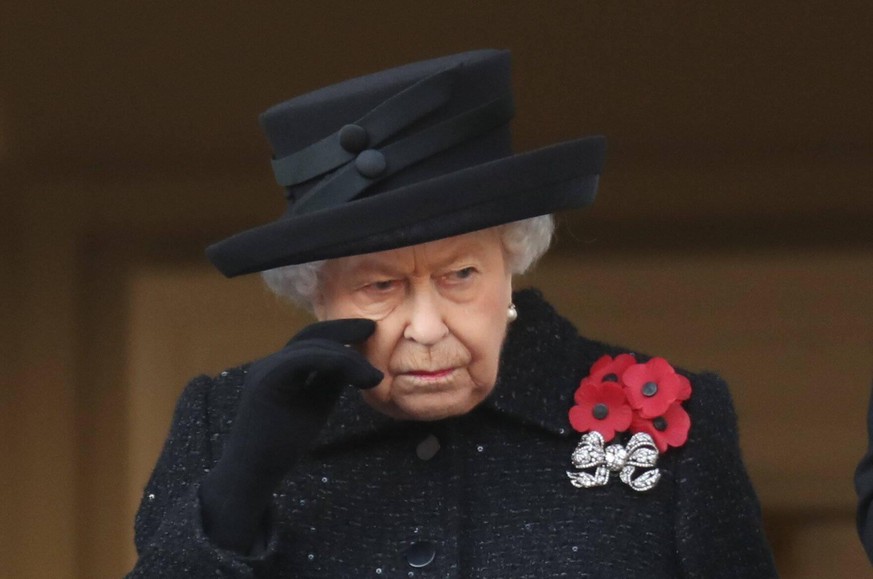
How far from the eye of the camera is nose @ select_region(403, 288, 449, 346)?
9.12 feet

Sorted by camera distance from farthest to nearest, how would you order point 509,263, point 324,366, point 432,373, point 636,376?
point 636,376
point 509,263
point 432,373
point 324,366

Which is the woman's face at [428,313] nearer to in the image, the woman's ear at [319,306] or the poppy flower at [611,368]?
the woman's ear at [319,306]

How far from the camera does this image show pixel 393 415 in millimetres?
2936

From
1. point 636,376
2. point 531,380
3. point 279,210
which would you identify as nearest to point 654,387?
point 636,376

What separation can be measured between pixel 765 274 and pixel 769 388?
25cm

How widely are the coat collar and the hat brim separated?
0.35m

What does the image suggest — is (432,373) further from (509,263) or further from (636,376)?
(636,376)

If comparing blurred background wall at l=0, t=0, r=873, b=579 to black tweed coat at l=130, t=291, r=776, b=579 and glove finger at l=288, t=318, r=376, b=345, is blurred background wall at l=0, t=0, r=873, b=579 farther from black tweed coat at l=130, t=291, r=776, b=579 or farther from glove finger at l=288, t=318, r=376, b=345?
glove finger at l=288, t=318, r=376, b=345

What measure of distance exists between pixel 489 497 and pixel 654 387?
289mm

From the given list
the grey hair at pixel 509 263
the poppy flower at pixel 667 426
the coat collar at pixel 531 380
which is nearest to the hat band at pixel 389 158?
the grey hair at pixel 509 263

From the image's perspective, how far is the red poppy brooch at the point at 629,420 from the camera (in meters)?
2.96

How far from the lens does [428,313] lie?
2789mm

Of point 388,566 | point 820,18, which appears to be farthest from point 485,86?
point 820,18

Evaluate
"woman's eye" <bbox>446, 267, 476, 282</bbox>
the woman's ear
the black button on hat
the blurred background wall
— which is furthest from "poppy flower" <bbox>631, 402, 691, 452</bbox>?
the blurred background wall
